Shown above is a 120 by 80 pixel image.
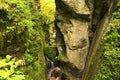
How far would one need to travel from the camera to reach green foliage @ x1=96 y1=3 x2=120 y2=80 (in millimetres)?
5193

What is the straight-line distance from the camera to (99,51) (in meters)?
6.29

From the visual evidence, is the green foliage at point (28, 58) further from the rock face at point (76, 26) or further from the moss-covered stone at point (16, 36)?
the rock face at point (76, 26)

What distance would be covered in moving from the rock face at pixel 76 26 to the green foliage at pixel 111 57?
292 inches

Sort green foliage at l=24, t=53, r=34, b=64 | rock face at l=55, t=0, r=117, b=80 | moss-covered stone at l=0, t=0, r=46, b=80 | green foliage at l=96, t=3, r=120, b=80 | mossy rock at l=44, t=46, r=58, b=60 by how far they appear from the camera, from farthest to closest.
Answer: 1. mossy rock at l=44, t=46, r=58, b=60
2. rock face at l=55, t=0, r=117, b=80
3. green foliage at l=24, t=53, r=34, b=64
4. moss-covered stone at l=0, t=0, r=46, b=80
5. green foliage at l=96, t=3, r=120, b=80

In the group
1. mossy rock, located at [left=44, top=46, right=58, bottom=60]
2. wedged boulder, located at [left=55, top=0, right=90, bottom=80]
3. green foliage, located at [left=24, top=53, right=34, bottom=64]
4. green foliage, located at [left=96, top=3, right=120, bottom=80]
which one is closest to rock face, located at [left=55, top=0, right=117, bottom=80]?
wedged boulder, located at [left=55, top=0, right=90, bottom=80]

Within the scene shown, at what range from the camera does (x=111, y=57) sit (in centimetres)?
527

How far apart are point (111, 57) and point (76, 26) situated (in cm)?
841

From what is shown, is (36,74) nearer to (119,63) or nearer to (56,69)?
(119,63)

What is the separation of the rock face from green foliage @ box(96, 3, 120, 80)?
7.41 meters

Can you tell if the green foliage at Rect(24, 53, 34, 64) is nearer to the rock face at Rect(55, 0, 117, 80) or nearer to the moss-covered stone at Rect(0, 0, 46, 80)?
the moss-covered stone at Rect(0, 0, 46, 80)

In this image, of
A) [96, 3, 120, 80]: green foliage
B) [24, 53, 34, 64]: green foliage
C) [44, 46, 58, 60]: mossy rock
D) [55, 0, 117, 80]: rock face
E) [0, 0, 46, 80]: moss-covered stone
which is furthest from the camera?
[44, 46, 58, 60]: mossy rock

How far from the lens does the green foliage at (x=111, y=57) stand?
519cm

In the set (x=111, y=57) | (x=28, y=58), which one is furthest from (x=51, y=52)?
(x=111, y=57)

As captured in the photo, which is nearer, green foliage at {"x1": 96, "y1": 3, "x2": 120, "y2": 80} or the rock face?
green foliage at {"x1": 96, "y1": 3, "x2": 120, "y2": 80}
